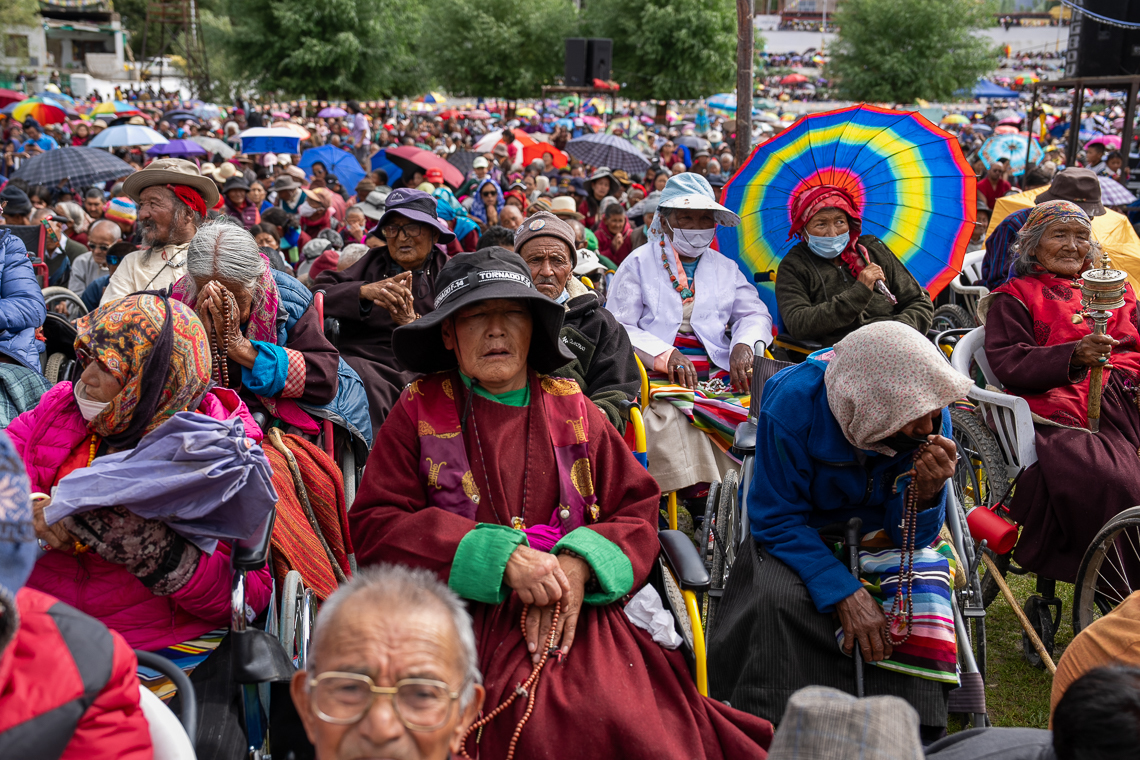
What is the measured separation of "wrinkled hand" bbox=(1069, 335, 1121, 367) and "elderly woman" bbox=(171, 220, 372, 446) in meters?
3.16

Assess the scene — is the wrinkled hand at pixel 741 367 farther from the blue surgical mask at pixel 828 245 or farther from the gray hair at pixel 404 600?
the gray hair at pixel 404 600

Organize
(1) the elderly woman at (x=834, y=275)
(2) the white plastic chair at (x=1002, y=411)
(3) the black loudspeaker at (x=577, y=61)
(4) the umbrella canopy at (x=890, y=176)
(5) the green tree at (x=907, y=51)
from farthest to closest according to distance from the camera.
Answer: (5) the green tree at (x=907, y=51), (3) the black loudspeaker at (x=577, y=61), (4) the umbrella canopy at (x=890, y=176), (1) the elderly woman at (x=834, y=275), (2) the white plastic chair at (x=1002, y=411)

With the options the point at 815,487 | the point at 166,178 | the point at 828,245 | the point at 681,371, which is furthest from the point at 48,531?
the point at 828,245

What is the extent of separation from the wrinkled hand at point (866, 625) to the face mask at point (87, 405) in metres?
2.34

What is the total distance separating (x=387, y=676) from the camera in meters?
1.73

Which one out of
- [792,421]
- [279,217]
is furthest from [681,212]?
[279,217]

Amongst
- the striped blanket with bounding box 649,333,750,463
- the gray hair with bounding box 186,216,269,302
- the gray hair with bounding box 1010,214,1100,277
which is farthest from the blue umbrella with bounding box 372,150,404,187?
the gray hair with bounding box 1010,214,1100,277

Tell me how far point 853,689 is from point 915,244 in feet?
10.3

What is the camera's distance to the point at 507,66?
4259 cm

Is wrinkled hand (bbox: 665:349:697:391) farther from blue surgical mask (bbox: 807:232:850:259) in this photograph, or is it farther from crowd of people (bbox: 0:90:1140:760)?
blue surgical mask (bbox: 807:232:850:259)

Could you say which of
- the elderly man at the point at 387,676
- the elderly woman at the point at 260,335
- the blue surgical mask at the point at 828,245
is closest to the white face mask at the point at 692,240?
the blue surgical mask at the point at 828,245

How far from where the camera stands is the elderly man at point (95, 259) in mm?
7840

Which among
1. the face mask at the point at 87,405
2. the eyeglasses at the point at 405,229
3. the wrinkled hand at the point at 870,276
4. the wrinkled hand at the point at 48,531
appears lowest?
the wrinkled hand at the point at 48,531

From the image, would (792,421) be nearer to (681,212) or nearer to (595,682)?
(595,682)
